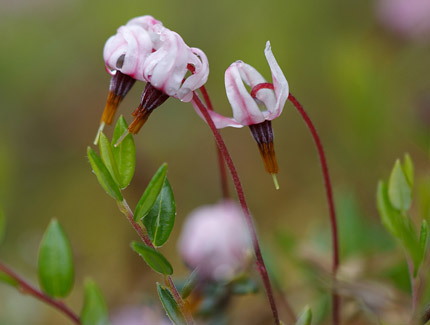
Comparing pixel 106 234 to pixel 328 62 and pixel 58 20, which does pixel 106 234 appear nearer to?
pixel 328 62

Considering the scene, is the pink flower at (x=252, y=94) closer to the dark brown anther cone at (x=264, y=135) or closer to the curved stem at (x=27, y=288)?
the dark brown anther cone at (x=264, y=135)

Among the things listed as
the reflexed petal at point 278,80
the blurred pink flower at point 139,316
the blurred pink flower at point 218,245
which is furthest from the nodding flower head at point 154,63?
the blurred pink flower at point 139,316

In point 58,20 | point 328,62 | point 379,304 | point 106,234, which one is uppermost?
point 58,20

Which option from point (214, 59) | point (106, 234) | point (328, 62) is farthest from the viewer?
point (214, 59)

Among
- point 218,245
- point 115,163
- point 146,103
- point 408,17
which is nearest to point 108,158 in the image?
point 115,163

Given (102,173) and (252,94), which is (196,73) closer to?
(252,94)

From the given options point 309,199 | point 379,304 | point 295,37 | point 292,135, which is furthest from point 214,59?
point 379,304
